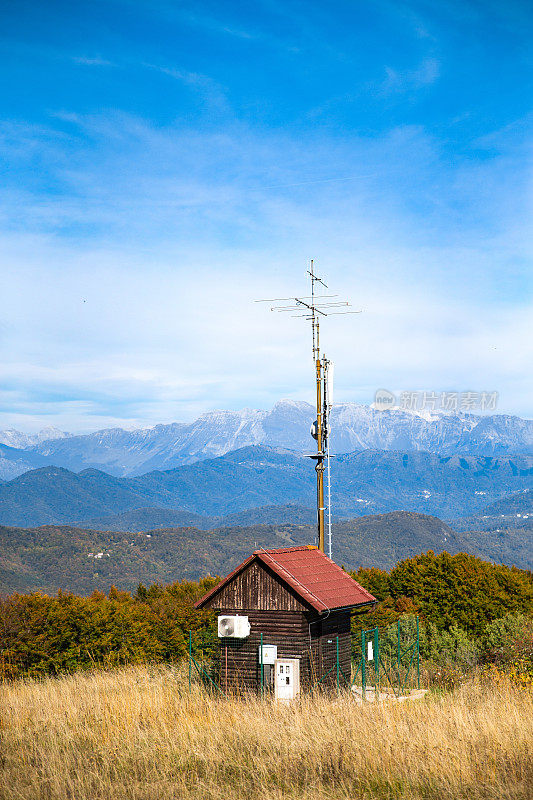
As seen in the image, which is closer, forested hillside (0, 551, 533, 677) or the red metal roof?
the red metal roof

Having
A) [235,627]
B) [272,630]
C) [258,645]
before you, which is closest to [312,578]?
[272,630]

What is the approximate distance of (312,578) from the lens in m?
14.9

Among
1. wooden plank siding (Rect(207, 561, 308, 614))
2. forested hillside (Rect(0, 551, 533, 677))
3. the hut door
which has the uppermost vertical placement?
wooden plank siding (Rect(207, 561, 308, 614))

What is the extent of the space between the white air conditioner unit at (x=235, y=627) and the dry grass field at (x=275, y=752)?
366 centimetres

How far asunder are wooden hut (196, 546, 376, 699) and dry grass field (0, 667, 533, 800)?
136 inches

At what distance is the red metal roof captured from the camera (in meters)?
14.2

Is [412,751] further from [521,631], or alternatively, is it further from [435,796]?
[521,631]

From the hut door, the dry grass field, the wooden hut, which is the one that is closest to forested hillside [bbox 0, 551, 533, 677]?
the wooden hut

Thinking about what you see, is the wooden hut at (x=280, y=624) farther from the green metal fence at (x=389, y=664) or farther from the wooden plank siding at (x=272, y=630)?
the green metal fence at (x=389, y=664)

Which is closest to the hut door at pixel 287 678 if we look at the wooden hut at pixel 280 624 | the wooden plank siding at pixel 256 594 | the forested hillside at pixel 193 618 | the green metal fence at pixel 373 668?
the wooden hut at pixel 280 624

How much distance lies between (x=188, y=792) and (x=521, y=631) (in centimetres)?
1421

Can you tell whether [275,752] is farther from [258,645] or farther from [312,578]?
[312,578]

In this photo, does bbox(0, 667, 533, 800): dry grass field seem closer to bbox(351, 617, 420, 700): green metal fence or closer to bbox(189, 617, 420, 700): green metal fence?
bbox(189, 617, 420, 700): green metal fence

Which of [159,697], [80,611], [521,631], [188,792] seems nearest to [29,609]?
[80,611]
